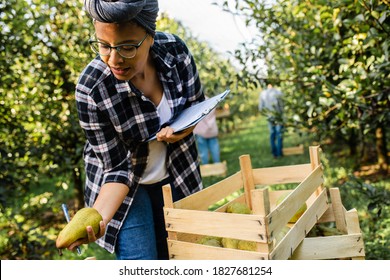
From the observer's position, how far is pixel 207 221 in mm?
1404

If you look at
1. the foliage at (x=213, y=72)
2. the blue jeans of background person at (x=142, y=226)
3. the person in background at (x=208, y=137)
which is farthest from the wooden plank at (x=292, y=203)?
the person in background at (x=208, y=137)

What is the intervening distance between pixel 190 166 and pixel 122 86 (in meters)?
0.47

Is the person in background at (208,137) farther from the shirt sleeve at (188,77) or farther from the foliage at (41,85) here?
the shirt sleeve at (188,77)

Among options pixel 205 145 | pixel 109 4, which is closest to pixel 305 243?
pixel 109 4

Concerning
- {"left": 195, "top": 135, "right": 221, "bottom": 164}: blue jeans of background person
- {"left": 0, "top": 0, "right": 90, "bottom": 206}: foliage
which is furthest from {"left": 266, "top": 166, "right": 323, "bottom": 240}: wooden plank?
{"left": 195, "top": 135, "right": 221, "bottom": 164}: blue jeans of background person

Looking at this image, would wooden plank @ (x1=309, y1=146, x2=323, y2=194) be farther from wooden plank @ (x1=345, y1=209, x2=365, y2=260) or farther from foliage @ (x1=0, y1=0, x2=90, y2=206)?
foliage @ (x1=0, y1=0, x2=90, y2=206)

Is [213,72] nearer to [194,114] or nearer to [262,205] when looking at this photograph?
[194,114]

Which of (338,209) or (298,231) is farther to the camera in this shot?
(338,209)

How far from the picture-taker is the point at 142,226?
1825 millimetres

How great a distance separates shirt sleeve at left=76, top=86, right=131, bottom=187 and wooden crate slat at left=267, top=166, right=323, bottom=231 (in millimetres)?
622

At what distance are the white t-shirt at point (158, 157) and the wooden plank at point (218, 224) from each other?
358mm

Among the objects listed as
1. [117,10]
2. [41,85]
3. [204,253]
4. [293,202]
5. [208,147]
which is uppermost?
[117,10]

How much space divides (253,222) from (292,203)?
259 millimetres

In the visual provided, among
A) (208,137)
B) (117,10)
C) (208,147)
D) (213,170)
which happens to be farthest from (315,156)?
(208,147)
